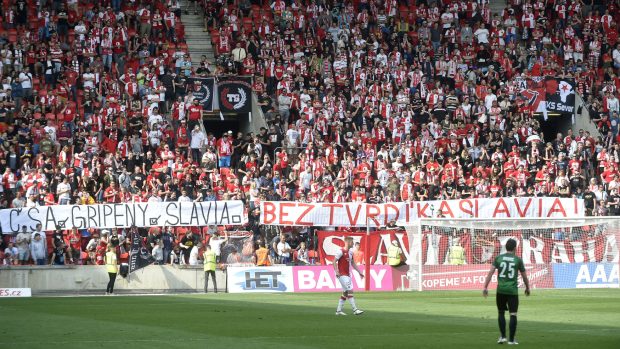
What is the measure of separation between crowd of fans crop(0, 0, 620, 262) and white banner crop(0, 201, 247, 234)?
622 mm

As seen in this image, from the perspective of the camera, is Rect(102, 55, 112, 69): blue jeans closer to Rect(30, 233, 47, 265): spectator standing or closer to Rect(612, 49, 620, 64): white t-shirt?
Rect(30, 233, 47, 265): spectator standing

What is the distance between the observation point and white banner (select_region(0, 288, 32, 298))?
35.1 metres

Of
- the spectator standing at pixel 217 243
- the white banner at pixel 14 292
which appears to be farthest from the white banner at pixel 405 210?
the white banner at pixel 14 292

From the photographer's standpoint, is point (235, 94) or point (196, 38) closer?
point (235, 94)

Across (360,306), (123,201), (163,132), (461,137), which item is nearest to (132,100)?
(163,132)

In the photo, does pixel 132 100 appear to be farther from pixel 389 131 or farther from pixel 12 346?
pixel 12 346

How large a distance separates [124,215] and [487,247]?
12.3 metres

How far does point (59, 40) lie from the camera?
4566cm

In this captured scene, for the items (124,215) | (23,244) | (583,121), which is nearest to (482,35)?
(583,121)

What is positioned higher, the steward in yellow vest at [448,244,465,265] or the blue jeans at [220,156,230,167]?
the blue jeans at [220,156,230,167]

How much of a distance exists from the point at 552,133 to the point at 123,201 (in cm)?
2237

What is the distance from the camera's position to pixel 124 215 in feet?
125

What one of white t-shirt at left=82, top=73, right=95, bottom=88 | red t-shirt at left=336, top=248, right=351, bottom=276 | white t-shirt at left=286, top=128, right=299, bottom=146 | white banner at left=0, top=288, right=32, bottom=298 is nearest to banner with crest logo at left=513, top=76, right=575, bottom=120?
white t-shirt at left=286, top=128, right=299, bottom=146

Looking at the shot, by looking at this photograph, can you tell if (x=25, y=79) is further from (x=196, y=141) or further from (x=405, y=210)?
(x=405, y=210)
